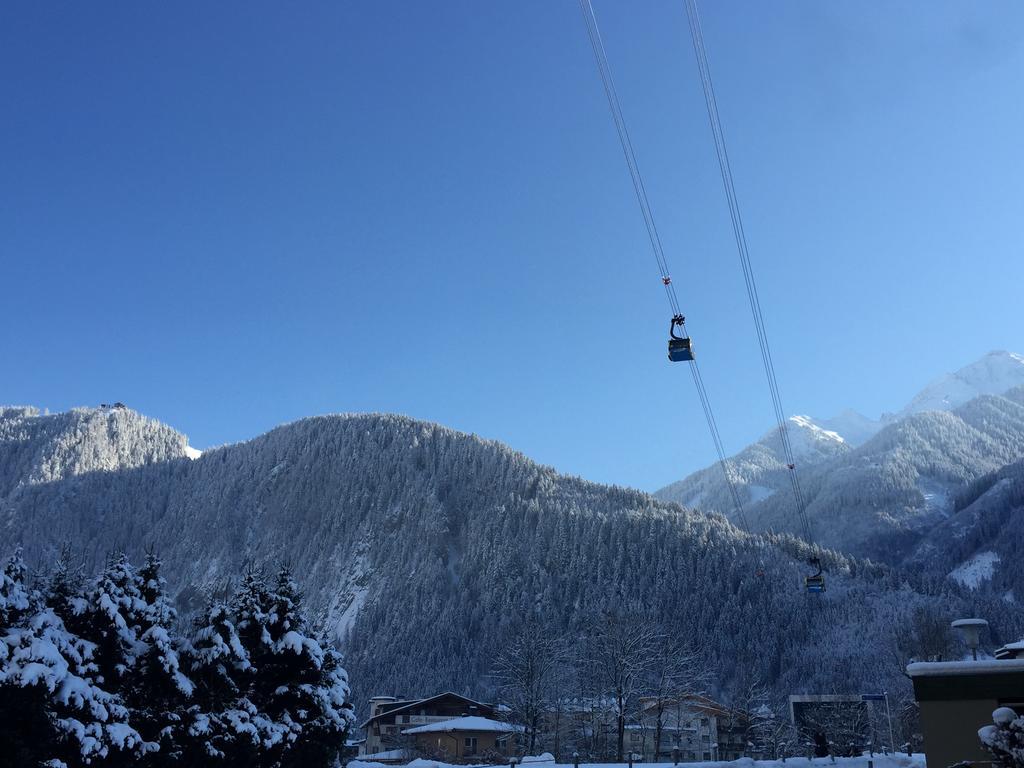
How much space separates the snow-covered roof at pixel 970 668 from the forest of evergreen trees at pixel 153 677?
21.8 meters

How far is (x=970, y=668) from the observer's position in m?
19.4

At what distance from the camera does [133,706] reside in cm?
2775

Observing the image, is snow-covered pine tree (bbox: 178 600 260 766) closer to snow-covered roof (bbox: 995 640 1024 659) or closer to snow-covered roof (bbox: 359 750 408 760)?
snow-covered roof (bbox: 995 640 1024 659)

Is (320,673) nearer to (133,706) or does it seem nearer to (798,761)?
(133,706)

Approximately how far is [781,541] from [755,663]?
45.1 metres

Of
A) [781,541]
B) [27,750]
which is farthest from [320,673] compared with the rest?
[781,541]

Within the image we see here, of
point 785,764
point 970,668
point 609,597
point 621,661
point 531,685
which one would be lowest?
point 785,764

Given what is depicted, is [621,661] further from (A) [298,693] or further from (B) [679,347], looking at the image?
(B) [679,347]

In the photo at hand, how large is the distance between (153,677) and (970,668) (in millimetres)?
23804

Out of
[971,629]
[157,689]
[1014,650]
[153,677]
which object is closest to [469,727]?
[157,689]

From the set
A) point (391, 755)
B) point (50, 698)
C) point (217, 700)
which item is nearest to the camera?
point (50, 698)

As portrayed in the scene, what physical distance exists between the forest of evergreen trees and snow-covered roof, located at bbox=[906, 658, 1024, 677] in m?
21.8

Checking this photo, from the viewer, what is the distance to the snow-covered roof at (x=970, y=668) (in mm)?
19156

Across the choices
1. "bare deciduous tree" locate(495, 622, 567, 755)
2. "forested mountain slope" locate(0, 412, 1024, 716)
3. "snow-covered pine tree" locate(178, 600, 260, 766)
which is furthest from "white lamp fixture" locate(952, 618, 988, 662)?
"forested mountain slope" locate(0, 412, 1024, 716)
